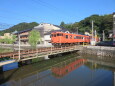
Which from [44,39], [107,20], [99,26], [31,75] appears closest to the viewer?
[31,75]

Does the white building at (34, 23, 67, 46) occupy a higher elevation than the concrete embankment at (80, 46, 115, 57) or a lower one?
higher

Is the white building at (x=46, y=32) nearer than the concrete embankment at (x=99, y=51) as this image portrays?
No

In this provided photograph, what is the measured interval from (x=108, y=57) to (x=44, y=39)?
23702 mm

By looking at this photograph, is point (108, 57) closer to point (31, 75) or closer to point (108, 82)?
point (108, 82)

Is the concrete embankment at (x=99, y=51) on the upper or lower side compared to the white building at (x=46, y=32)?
lower

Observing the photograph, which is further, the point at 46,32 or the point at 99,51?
the point at 46,32

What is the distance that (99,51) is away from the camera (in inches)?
720

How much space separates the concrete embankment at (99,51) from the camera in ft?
54.7

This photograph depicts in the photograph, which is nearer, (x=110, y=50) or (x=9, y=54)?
(x=9, y=54)

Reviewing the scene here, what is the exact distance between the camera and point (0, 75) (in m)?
8.84

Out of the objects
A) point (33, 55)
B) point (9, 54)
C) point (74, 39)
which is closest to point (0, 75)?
point (9, 54)

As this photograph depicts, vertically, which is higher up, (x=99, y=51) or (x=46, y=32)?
(x=46, y=32)

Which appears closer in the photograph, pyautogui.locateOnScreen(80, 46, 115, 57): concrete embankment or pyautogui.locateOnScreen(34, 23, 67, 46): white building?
pyautogui.locateOnScreen(80, 46, 115, 57): concrete embankment

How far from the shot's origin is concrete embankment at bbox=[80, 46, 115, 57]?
16.7m
